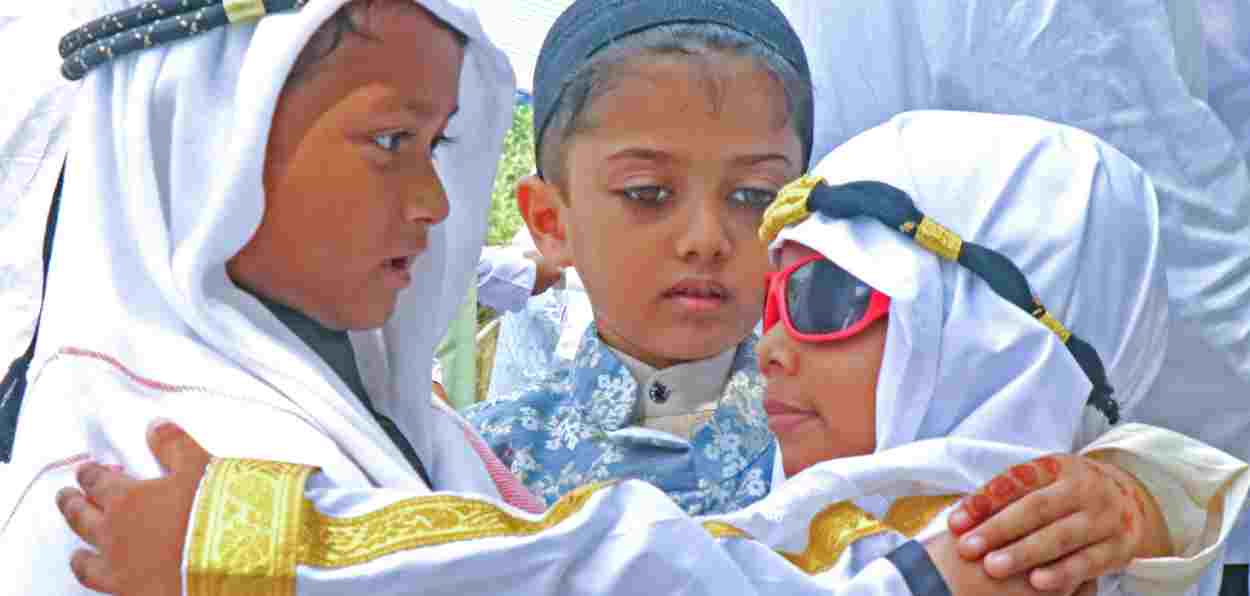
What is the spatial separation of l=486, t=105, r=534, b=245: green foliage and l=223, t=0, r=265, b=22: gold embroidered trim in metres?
2.09

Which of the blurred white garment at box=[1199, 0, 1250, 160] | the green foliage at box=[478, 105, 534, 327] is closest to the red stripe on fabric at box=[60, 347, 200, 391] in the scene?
the blurred white garment at box=[1199, 0, 1250, 160]

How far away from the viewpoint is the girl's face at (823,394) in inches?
48.7

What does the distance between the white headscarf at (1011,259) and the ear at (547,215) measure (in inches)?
12.1

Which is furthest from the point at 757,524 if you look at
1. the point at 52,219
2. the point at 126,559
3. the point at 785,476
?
the point at 52,219

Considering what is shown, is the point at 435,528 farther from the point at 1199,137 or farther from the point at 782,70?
the point at 1199,137

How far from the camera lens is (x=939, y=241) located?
123cm

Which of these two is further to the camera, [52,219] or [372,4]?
[52,219]

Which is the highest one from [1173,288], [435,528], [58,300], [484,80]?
[484,80]

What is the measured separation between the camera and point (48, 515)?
3.27 ft

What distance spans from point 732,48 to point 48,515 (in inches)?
30.8

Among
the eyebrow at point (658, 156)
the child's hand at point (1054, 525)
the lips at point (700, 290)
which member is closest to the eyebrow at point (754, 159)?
the eyebrow at point (658, 156)

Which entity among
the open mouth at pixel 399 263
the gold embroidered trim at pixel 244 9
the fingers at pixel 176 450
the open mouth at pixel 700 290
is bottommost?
the open mouth at pixel 700 290

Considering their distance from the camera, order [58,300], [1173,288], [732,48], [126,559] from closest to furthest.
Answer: [126,559] → [58,300] → [732,48] → [1173,288]

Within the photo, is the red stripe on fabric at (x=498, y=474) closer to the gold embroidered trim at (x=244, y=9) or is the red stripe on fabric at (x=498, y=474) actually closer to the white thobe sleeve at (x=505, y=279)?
the gold embroidered trim at (x=244, y=9)
